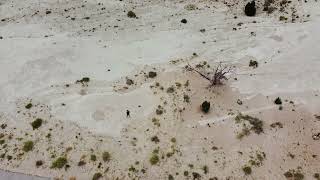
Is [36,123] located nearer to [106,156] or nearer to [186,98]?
[106,156]

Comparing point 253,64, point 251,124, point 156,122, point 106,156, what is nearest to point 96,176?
point 106,156

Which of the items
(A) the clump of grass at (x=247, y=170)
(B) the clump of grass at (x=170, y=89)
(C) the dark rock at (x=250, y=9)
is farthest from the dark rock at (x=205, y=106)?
(C) the dark rock at (x=250, y=9)

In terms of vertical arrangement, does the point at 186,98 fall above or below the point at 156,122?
above

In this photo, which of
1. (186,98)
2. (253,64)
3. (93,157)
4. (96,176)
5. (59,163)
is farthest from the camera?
(253,64)

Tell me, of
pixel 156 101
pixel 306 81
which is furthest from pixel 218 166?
pixel 306 81

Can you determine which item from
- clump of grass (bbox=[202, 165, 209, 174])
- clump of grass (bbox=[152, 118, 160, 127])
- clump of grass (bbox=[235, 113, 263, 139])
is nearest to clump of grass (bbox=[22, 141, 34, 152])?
clump of grass (bbox=[152, 118, 160, 127])

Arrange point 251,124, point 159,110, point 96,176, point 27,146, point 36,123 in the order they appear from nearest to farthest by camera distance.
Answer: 1. point 96,176
2. point 27,146
3. point 251,124
4. point 36,123
5. point 159,110

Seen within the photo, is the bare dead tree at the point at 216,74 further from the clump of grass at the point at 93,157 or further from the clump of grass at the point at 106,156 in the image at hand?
the clump of grass at the point at 93,157
